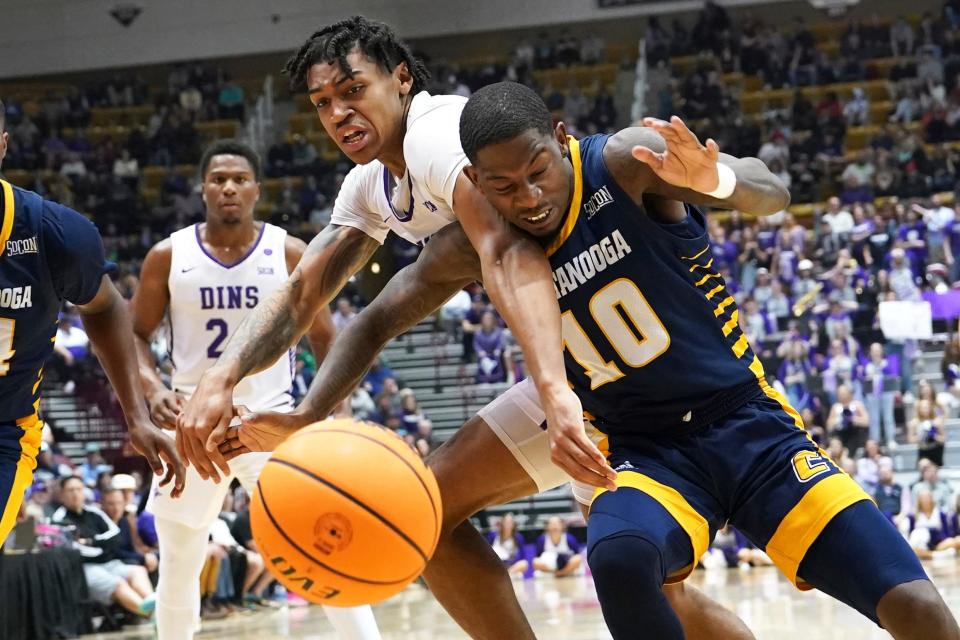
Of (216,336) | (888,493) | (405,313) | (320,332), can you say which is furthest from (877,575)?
(888,493)

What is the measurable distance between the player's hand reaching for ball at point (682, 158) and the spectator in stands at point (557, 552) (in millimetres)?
10608

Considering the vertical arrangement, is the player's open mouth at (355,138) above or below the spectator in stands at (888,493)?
above

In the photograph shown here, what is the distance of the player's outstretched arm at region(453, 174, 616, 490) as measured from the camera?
Answer: 11.4ft

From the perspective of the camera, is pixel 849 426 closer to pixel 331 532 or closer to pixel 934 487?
pixel 934 487

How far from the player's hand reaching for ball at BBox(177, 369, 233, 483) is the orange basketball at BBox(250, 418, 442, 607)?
59cm

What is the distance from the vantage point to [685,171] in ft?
11.6

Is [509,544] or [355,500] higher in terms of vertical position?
[355,500]

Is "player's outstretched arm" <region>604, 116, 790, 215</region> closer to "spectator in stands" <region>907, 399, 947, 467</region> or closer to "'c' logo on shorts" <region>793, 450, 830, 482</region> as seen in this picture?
"'c' logo on shorts" <region>793, 450, 830, 482</region>

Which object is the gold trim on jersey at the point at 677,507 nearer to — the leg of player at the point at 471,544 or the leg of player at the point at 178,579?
the leg of player at the point at 471,544

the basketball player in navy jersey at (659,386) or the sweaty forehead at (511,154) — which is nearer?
the basketball player in navy jersey at (659,386)

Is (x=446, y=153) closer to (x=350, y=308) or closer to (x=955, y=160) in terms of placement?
(x=350, y=308)

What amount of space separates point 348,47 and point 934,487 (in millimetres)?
11219

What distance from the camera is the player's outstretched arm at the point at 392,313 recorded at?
4285mm

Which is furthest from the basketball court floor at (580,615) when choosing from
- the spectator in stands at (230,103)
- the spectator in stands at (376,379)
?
the spectator in stands at (230,103)
